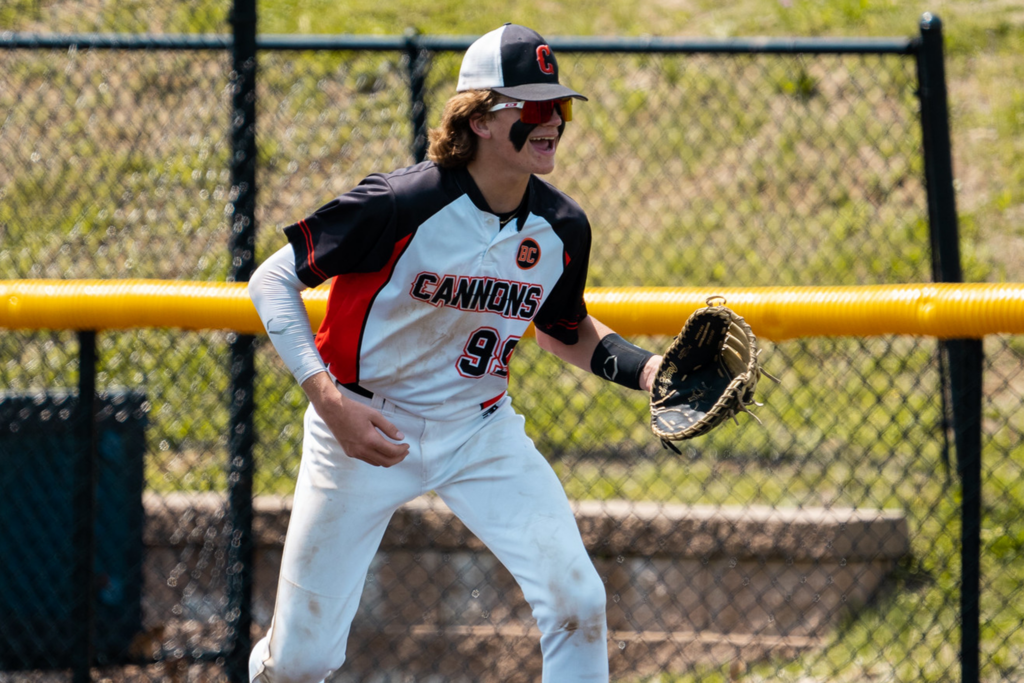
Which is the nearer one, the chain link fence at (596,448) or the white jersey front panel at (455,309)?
the white jersey front panel at (455,309)

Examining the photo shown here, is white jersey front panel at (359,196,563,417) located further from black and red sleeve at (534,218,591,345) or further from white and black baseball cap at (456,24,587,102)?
white and black baseball cap at (456,24,587,102)

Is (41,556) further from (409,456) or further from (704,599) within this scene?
(704,599)

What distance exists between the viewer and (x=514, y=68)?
2.36 metres

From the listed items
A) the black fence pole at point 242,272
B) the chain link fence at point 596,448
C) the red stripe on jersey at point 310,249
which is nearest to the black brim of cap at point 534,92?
the red stripe on jersey at point 310,249

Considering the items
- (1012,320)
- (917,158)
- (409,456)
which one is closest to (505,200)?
(409,456)

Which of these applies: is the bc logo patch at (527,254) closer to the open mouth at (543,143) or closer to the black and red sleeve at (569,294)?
the black and red sleeve at (569,294)

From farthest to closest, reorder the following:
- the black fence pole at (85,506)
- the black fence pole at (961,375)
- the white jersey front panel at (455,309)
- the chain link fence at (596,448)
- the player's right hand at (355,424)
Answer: the chain link fence at (596,448) → the black fence pole at (85,506) → the black fence pole at (961,375) → the white jersey front panel at (455,309) → the player's right hand at (355,424)

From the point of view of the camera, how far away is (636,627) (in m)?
3.95

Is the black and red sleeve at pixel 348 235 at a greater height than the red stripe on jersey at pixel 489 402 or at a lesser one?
greater

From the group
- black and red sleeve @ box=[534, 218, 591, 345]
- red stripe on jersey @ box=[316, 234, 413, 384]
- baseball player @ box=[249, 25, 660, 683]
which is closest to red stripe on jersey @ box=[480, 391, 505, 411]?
baseball player @ box=[249, 25, 660, 683]

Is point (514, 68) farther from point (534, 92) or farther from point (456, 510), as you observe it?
point (456, 510)

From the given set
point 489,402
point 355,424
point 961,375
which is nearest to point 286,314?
point 355,424

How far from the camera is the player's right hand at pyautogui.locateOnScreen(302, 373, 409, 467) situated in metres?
2.30

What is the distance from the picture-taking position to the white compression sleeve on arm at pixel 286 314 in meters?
2.33
